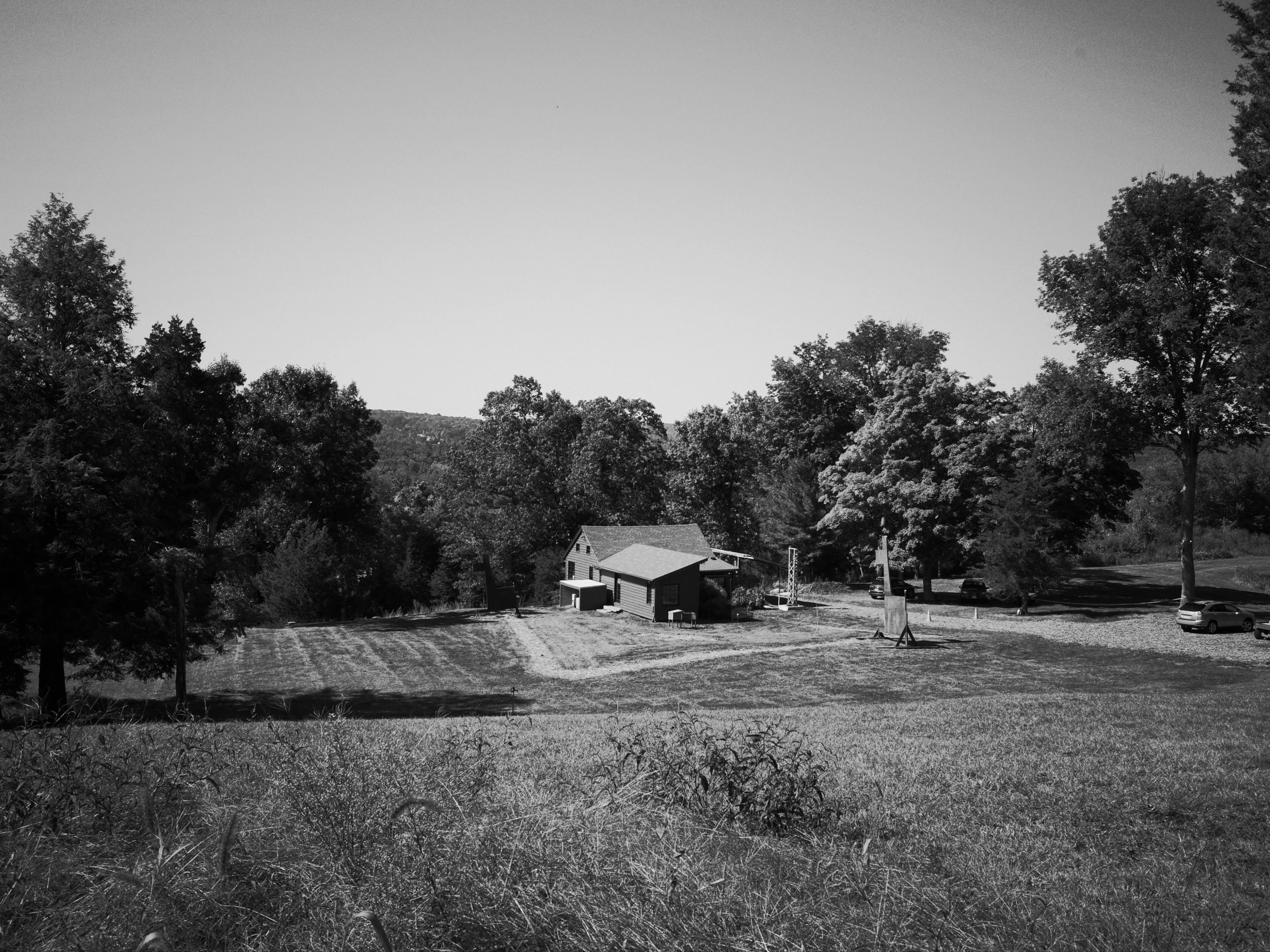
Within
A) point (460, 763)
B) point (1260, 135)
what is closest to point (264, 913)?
point (460, 763)

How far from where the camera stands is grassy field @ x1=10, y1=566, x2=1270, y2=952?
340cm

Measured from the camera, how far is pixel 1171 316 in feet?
102

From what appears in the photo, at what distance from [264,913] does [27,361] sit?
22.0 meters

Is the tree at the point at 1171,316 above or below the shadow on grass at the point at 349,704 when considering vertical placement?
above

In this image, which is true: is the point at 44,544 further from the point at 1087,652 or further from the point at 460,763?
the point at 1087,652

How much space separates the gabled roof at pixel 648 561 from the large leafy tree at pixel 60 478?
924 inches

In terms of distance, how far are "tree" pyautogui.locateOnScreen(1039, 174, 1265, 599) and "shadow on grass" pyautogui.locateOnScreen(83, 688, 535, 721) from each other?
28.3m

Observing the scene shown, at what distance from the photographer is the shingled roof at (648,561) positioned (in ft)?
129

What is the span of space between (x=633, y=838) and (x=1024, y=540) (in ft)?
116

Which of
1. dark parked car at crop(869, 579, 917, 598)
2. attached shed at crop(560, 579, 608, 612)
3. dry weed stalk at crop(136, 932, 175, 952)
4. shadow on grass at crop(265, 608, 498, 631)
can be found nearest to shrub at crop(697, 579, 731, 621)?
attached shed at crop(560, 579, 608, 612)

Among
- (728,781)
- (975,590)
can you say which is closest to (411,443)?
(975,590)

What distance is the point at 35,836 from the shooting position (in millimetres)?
4250

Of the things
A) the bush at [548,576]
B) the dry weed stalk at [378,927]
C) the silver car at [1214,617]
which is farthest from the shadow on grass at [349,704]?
the silver car at [1214,617]

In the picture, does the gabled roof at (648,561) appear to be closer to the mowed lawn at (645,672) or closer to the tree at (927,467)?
the mowed lawn at (645,672)
